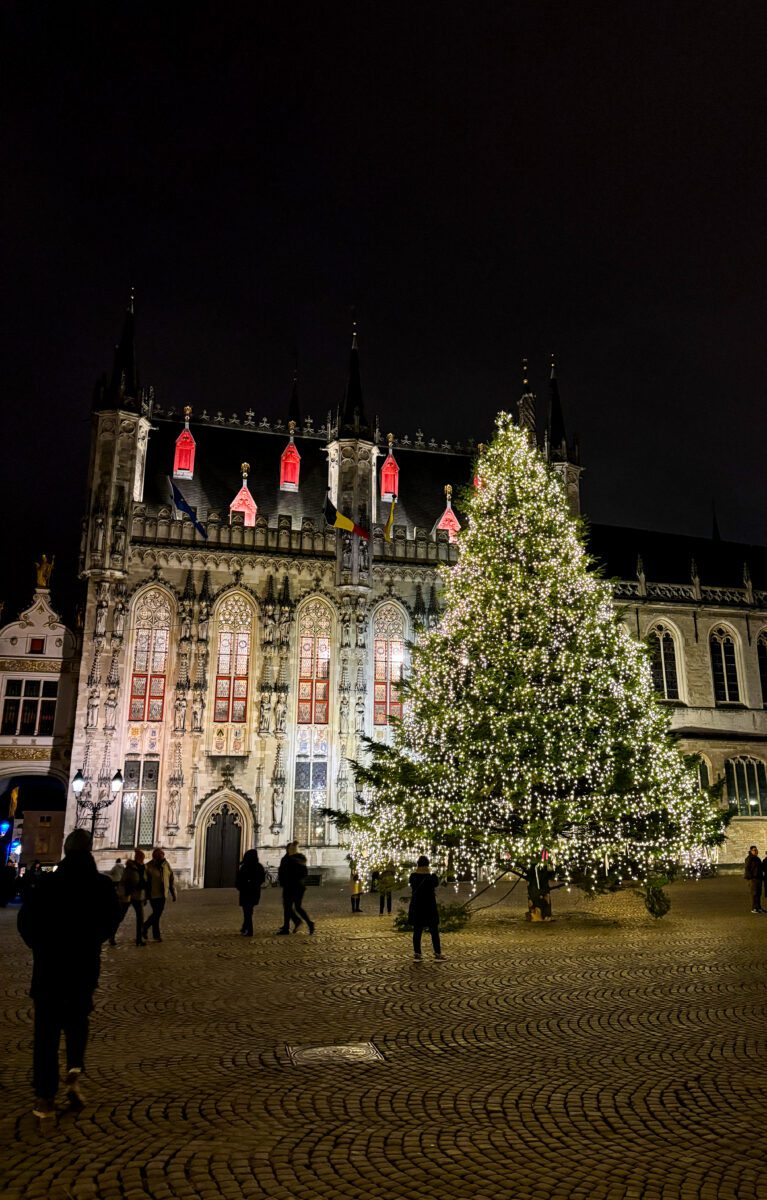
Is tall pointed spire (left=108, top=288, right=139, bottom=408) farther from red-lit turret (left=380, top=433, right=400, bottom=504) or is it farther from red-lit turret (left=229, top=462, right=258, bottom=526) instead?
red-lit turret (left=380, top=433, right=400, bottom=504)

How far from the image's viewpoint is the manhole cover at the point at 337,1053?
22.7ft

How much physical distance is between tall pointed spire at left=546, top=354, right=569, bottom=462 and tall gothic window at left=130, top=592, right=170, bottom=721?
1872cm

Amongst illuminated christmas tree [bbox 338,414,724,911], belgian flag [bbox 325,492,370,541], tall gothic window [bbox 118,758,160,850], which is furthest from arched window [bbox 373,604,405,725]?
illuminated christmas tree [bbox 338,414,724,911]

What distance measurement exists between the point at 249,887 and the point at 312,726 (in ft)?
56.6

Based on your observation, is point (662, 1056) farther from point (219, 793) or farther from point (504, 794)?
point (219, 793)

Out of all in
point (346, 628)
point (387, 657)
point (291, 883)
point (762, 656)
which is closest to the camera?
point (291, 883)

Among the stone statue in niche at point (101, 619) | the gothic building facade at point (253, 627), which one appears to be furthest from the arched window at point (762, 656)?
the stone statue in niche at point (101, 619)

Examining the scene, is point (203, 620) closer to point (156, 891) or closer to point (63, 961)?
point (156, 891)

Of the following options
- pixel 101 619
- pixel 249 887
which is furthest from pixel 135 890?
pixel 101 619

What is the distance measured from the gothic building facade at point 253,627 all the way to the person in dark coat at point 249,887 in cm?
1429

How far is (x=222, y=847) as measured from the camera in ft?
102

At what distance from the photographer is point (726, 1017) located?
27.4ft

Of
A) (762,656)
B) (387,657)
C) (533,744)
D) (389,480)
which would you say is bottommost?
(533,744)

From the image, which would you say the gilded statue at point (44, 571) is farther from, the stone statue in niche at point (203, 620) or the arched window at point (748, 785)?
the arched window at point (748, 785)
